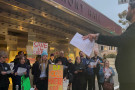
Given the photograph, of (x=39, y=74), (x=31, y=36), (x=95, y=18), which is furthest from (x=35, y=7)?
(x=95, y=18)

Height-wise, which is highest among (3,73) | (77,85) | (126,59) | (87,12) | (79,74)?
(87,12)

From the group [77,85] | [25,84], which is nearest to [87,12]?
[77,85]

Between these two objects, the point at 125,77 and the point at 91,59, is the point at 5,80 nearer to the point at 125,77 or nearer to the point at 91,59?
the point at 91,59

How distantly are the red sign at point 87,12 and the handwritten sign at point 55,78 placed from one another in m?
4.19

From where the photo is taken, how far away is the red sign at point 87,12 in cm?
903

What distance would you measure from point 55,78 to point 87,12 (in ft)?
23.8

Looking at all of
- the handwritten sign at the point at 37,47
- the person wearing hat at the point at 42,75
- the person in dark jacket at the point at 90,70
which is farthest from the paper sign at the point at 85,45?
the handwritten sign at the point at 37,47

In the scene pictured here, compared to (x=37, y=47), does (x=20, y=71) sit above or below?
below

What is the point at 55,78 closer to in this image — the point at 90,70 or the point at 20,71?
the point at 20,71

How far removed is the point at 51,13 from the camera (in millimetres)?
9383

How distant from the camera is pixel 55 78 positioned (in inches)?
201

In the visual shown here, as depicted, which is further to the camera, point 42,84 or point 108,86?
point 108,86

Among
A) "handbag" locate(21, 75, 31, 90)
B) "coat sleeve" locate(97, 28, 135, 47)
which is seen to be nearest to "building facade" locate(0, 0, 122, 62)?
"handbag" locate(21, 75, 31, 90)

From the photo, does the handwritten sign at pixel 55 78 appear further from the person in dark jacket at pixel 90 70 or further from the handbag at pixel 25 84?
the person in dark jacket at pixel 90 70
